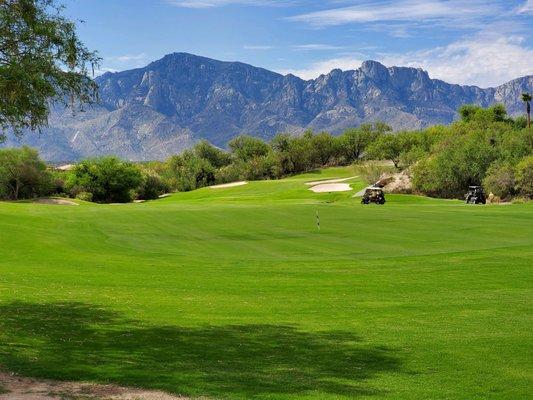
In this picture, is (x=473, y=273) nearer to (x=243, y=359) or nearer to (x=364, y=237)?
(x=364, y=237)

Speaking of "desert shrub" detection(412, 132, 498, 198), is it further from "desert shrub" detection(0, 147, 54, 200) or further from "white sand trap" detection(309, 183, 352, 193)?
A: "desert shrub" detection(0, 147, 54, 200)

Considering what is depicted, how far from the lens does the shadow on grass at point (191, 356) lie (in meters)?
10.5

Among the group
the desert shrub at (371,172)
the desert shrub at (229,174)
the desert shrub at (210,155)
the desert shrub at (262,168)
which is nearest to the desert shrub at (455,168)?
the desert shrub at (371,172)

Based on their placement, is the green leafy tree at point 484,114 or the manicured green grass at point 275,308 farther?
the green leafy tree at point 484,114

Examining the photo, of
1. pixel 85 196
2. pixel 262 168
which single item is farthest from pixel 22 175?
pixel 262 168

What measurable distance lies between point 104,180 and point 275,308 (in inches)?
3593

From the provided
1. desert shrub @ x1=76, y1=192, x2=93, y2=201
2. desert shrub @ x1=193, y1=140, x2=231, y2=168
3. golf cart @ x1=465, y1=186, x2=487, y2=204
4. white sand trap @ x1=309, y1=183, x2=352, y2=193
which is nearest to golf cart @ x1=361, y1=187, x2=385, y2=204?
Result: golf cart @ x1=465, y1=186, x2=487, y2=204

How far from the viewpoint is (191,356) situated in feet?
40.2

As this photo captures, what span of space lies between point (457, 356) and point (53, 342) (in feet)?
27.9

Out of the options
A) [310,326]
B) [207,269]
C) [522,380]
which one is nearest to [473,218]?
A: [207,269]

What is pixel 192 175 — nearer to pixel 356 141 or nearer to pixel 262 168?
pixel 262 168

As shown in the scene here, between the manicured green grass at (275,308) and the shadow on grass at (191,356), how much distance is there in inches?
1.6

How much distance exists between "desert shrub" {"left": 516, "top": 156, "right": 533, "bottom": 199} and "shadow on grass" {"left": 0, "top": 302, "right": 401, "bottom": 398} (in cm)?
6194

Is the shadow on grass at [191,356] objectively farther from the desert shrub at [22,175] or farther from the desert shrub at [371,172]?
the desert shrub at [22,175]
